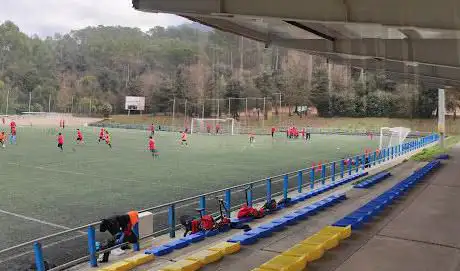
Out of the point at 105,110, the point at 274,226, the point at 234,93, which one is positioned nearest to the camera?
the point at 274,226

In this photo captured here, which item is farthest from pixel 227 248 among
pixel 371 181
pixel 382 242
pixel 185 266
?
pixel 371 181

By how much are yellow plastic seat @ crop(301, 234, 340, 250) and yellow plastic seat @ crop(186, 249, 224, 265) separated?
5.49 feet

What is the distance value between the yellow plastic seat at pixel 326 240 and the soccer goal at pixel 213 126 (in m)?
54.6

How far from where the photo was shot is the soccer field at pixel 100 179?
1290 centimetres

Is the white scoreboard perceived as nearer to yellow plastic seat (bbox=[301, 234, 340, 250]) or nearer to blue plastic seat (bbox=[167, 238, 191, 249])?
blue plastic seat (bbox=[167, 238, 191, 249])

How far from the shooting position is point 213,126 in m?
66.2

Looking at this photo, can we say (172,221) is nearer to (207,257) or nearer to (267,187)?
(207,257)

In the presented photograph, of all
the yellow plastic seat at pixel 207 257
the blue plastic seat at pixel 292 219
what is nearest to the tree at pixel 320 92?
the blue plastic seat at pixel 292 219

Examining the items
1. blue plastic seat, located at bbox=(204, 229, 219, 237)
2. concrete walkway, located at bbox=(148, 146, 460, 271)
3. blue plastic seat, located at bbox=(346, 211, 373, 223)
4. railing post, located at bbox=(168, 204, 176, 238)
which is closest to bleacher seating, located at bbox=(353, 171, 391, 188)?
concrete walkway, located at bbox=(148, 146, 460, 271)

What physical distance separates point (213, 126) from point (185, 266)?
59004mm

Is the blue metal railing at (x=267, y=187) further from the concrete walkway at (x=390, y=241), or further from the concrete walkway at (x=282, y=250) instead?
the concrete walkway at (x=390, y=241)

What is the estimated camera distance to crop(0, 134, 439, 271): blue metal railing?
7.61m

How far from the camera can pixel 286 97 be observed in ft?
266

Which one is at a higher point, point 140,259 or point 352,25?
point 352,25
